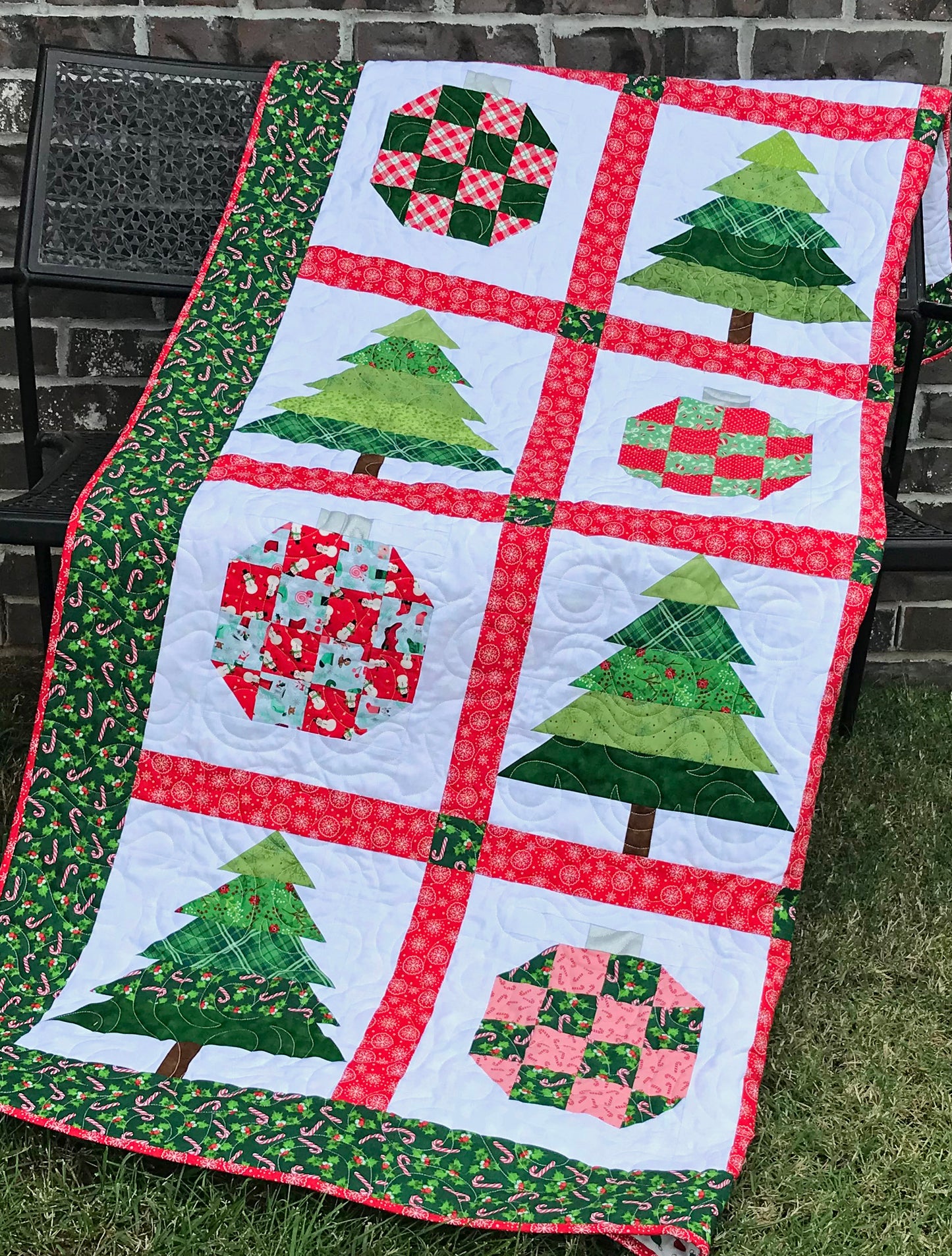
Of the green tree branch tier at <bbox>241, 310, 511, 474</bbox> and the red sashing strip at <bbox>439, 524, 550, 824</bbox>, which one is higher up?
the green tree branch tier at <bbox>241, 310, 511, 474</bbox>

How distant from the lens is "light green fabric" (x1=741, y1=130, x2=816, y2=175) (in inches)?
71.5

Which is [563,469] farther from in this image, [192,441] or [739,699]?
[192,441]

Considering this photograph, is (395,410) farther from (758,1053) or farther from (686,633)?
(758,1053)

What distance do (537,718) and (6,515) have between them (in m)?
0.70

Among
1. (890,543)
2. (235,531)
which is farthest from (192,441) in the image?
(890,543)

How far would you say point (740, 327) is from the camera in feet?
5.81

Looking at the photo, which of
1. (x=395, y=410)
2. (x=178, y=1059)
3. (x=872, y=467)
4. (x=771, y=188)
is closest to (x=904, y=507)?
(x=872, y=467)

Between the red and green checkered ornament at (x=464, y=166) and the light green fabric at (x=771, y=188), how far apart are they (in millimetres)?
272

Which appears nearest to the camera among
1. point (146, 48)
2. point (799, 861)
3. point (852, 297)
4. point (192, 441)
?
point (799, 861)

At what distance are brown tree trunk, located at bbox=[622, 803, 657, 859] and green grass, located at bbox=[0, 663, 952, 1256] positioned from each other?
282 mm

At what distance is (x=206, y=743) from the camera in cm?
150

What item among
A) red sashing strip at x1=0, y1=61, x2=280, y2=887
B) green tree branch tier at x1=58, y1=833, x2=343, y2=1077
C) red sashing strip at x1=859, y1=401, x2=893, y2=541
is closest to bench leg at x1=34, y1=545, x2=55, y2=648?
red sashing strip at x1=0, y1=61, x2=280, y2=887

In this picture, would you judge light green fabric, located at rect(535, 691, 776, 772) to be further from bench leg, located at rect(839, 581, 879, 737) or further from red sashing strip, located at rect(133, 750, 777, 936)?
bench leg, located at rect(839, 581, 879, 737)

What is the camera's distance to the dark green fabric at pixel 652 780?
144 cm
